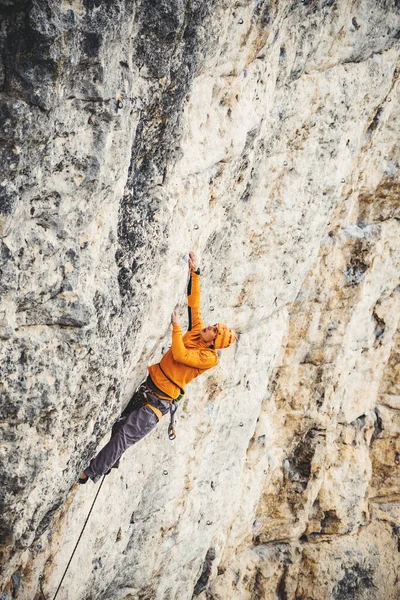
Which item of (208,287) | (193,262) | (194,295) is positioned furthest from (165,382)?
(208,287)

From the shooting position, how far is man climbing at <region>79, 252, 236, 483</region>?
6973 millimetres

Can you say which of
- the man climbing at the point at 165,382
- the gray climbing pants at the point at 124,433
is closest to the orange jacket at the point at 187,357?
the man climbing at the point at 165,382

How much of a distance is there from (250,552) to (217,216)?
24.7ft

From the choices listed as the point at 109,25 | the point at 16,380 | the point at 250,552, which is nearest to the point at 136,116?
the point at 109,25

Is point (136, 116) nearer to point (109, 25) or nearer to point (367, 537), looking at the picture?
point (109, 25)

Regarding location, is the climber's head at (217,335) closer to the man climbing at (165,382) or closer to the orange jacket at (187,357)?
the man climbing at (165,382)

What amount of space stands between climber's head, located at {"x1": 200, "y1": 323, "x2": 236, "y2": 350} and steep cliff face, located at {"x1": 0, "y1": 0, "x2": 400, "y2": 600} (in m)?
0.59

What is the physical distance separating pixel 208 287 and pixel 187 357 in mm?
1956

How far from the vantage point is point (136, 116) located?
5.45 m

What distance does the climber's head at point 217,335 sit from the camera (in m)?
6.83

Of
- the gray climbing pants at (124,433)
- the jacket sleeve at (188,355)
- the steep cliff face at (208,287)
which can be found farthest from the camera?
the gray climbing pants at (124,433)

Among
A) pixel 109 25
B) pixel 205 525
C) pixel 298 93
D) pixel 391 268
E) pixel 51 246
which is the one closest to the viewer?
pixel 109 25

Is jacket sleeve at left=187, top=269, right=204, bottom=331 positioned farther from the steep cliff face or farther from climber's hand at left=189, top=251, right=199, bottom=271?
the steep cliff face

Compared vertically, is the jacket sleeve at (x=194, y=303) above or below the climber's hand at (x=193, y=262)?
below
